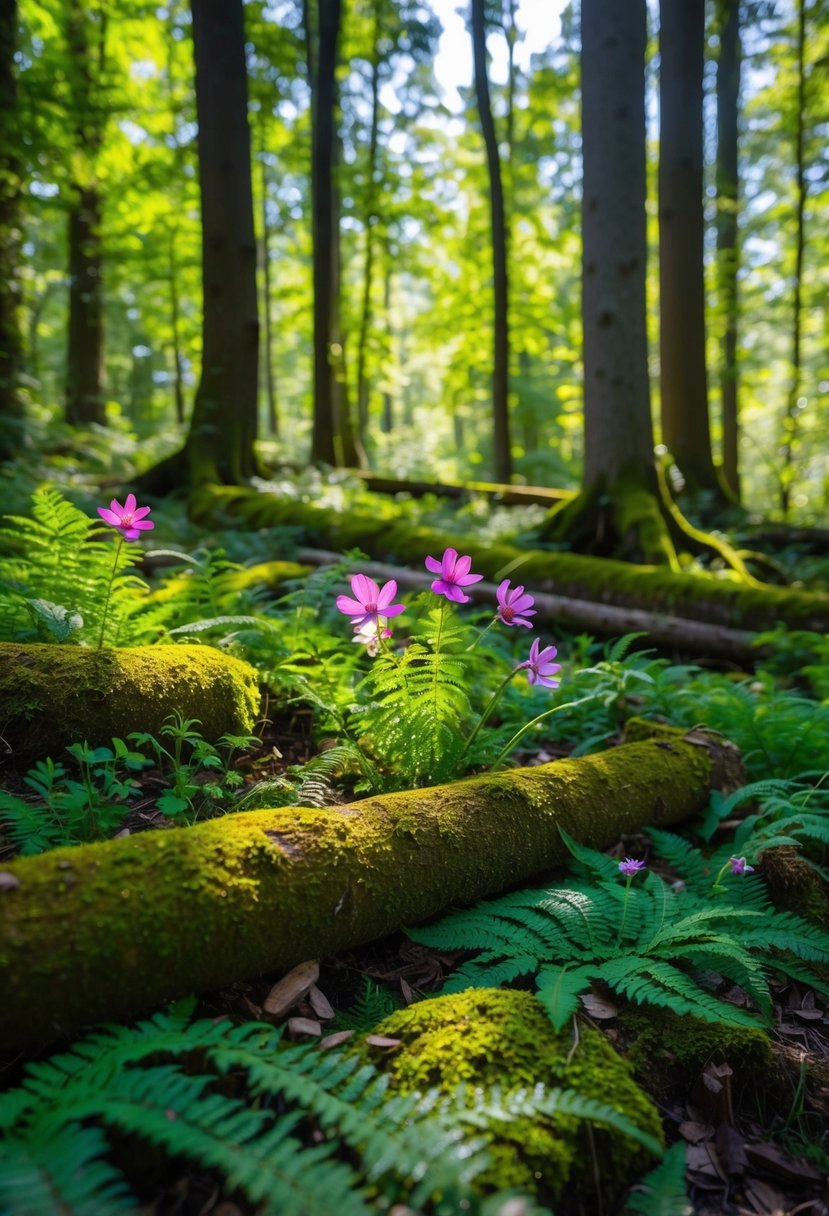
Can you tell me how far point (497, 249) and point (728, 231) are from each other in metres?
5.23

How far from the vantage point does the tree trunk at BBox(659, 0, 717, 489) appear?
36.9 feet

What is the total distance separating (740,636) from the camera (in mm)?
5613

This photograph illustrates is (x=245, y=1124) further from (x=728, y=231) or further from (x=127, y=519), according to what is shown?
(x=728, y=231)

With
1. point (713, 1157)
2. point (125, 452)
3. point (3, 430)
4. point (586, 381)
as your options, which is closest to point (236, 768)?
point (713, 1157)

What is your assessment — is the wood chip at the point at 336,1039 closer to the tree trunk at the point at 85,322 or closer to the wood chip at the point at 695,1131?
the wood chip at the point at 695,1131

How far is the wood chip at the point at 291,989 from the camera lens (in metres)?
1.85

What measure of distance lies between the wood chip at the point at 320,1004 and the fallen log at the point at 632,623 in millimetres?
3914

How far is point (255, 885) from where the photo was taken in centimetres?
180

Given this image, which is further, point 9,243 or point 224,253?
point 224,253

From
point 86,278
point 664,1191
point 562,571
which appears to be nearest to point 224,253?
point 562,571

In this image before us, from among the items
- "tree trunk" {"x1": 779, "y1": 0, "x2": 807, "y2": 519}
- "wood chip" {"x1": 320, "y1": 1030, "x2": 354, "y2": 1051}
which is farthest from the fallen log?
"tree trunk" {"x1": 779, "y1": 0, "x2": 807, "y2": 519}

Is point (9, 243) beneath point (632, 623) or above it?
above

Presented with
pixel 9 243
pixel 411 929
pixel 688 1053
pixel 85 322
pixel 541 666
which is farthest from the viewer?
pixel 85 322

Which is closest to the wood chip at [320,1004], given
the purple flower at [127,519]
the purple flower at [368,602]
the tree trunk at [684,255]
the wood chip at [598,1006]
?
the wood chip at [598,1006]
